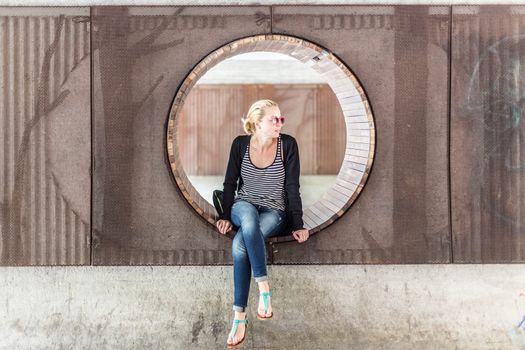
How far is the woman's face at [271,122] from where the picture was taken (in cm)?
355

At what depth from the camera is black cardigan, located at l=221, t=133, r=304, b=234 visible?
11.7 ft

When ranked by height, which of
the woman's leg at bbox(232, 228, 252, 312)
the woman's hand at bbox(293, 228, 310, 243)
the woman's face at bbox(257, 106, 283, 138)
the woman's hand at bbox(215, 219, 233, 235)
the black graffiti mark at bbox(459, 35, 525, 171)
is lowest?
the woman's leg at bbox(232, 228, 252, 312)

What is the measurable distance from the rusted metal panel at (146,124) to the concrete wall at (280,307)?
20 cm

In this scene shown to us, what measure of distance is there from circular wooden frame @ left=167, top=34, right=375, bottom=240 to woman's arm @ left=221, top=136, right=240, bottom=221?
0.75 ft

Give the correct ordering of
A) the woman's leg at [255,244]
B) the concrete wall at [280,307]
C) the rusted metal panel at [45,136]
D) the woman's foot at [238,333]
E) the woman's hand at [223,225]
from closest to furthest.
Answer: the woman's leg at [255,244], the woman's foot at [238,333], the woman's hand at [223,225], the rusted metal panel at [45,136], the concrete wall at [280,307]

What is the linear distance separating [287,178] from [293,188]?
10 cm

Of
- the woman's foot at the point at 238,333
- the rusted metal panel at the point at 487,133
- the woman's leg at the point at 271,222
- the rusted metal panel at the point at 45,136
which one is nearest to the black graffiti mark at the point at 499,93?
the rusted metal panel at the point at 487,133

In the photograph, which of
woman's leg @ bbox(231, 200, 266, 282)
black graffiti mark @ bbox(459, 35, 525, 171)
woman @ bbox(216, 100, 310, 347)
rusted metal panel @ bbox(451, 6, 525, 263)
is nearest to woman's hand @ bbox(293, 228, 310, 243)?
woman @ bbox(216, 100, 310, 347)

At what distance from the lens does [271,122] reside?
3.55 m

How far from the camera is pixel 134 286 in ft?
12.7

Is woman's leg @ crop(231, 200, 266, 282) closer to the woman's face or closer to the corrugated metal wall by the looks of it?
the corrugated metal wall

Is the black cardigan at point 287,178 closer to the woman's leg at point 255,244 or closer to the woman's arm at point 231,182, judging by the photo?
the woman's arm at point 231,182

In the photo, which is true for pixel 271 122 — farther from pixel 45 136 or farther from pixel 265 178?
pixel 45 136

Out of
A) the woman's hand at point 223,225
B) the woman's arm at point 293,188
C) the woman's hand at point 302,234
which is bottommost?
the woman's hand at point 302,234
